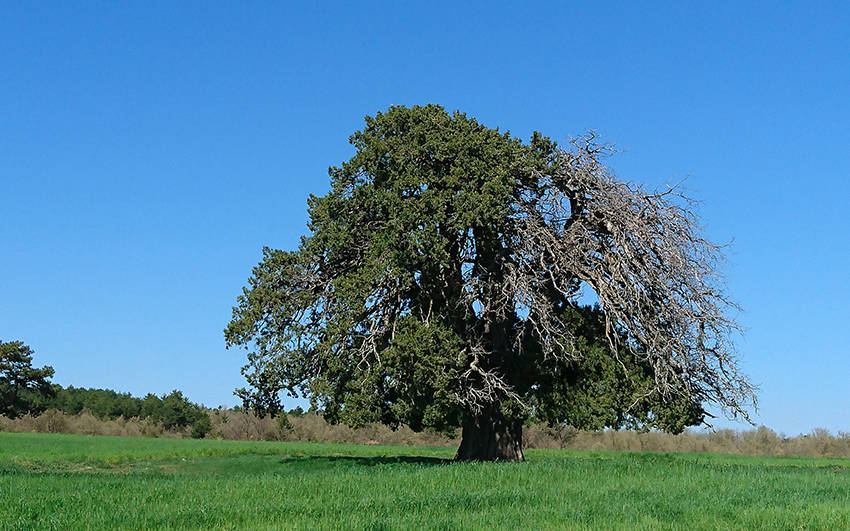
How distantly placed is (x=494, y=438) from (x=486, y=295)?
5.84 meters

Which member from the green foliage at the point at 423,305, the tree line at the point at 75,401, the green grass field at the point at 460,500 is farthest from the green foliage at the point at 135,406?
the green grass field at the point at 460,500

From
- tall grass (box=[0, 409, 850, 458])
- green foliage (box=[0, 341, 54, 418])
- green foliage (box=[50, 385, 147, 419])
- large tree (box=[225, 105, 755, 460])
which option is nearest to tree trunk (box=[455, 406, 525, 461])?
large tree (box=[225, 105, 755, 460])

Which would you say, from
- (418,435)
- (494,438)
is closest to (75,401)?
(418,435)

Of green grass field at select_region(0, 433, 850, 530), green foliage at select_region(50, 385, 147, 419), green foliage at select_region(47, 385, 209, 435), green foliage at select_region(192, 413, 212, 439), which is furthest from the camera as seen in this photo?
green foliage at select_region(50, 385, 147, 419)

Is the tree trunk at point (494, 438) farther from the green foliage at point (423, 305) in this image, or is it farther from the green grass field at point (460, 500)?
the green grass field at point (460, 500)

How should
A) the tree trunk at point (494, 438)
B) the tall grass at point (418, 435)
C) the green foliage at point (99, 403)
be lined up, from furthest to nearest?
Answer: the green foliage at point (99, 403)
the tall grass at point (418, 435)
the tree trunk at point (494, 438)

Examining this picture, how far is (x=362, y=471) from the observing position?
24922 millimetres

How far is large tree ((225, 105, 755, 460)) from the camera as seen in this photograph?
2823 centimetres

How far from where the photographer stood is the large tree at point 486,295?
1112 inches

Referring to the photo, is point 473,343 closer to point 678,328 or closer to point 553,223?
point 553,223

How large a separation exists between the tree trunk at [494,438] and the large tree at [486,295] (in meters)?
0.18

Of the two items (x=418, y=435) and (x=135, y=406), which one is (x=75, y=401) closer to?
(x=135, y=406)

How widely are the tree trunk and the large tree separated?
0.18 meters

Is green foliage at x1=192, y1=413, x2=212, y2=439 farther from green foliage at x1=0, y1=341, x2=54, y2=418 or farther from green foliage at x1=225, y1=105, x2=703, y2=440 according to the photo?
green foliage at x1=225, y1=105, x2=703, y2=440
